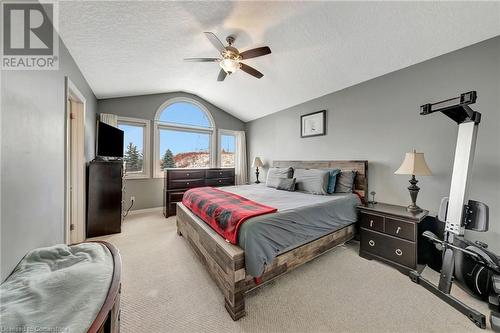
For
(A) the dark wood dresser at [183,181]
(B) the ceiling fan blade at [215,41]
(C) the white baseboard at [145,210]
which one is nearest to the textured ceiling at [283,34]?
(B) the ceiling fan blade at [215,41]

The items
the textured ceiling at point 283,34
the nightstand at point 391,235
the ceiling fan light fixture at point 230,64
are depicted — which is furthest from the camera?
the ceiling fan light fixture at point 230,64

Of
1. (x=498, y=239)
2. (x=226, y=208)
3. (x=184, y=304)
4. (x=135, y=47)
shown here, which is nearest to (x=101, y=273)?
(x=184, y=304)

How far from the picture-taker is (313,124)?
3.83 meters

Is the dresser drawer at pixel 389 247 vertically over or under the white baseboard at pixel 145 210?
over

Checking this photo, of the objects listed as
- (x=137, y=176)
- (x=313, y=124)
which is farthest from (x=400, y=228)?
(x=137, y=176)

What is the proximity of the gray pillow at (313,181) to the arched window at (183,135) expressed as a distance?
9.48ft

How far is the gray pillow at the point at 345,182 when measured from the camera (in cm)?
301

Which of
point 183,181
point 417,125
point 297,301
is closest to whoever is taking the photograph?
point 297,301

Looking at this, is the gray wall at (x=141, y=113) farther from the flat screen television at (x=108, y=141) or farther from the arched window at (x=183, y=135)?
the flat screen television at (x=108, y=141)

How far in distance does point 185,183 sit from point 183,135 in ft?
4.58

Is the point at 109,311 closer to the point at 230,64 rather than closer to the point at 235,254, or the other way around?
the point at 235,254

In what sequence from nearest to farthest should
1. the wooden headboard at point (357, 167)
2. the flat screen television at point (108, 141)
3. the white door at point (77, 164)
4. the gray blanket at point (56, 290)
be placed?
the gray blanket at point (56, 290) → the white door at point (77, 164) → the wooden headboard at point (357, 167) → the flat screen television at point (108, 141)

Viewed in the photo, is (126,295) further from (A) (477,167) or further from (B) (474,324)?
(A) (477,167)

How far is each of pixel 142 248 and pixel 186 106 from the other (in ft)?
11.9
